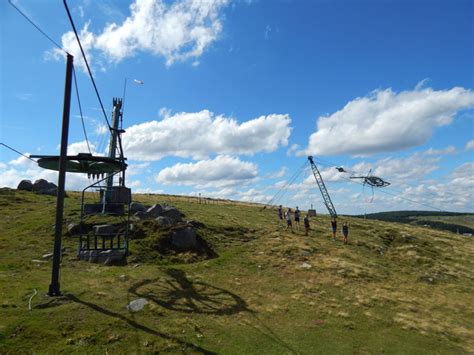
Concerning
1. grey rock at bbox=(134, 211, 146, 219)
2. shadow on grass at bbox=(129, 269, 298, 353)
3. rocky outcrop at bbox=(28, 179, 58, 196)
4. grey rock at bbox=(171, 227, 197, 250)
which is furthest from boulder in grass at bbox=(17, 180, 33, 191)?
shadow on grass at bbox=(129, 269, 298, 353)

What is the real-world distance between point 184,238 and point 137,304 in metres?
14.4

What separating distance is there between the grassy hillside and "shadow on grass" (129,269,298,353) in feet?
0.27

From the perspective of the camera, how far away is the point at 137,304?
22.0 meters

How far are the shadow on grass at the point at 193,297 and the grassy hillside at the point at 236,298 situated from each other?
8 cm

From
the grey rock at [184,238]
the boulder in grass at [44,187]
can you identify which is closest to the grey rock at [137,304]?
the grey rock at [184,238]

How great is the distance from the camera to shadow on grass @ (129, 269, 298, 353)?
22.7m

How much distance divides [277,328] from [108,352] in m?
10.1

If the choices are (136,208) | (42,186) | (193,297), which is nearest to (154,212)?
(136,208)

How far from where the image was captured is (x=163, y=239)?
1414 inches

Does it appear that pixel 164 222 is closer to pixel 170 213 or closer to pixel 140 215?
pixel 140 215

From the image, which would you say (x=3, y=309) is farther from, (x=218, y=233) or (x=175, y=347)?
(x=218, y=233)

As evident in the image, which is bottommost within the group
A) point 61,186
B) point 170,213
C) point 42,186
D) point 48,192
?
point 170,213

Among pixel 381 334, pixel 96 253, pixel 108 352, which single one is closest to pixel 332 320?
pixel 381 334

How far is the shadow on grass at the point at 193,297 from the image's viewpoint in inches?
894
